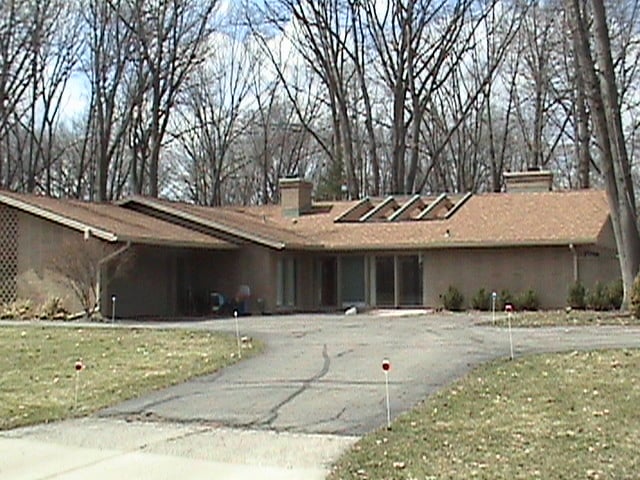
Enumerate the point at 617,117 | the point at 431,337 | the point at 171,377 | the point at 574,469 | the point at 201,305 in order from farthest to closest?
the point at 201,305 → the point at 617,117 → the point at 431,337 → the point at 171,377 → the point at 574,469

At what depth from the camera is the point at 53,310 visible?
24.9 metres

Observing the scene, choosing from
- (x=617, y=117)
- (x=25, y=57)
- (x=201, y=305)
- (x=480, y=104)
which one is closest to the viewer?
(x=617, y=117)

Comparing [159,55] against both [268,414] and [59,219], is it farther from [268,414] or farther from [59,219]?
[268,414]

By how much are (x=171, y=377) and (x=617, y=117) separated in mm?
13818

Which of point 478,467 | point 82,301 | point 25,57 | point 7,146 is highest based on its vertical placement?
point 25,57

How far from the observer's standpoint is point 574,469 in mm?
7609

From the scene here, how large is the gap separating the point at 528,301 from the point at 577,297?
1.48m

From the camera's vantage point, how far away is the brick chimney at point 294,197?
35344 millimetres

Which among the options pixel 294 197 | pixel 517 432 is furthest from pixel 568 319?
pixel 294 197

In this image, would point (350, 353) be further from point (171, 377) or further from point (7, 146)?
point (7, 146)

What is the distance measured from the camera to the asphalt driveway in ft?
34.7

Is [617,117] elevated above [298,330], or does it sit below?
above

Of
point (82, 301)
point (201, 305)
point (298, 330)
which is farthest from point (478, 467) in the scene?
point (201, 305)

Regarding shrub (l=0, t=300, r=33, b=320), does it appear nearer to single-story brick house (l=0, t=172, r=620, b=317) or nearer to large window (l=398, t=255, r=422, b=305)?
single-story brick house (l=0, t=172, r=620, b=317)
